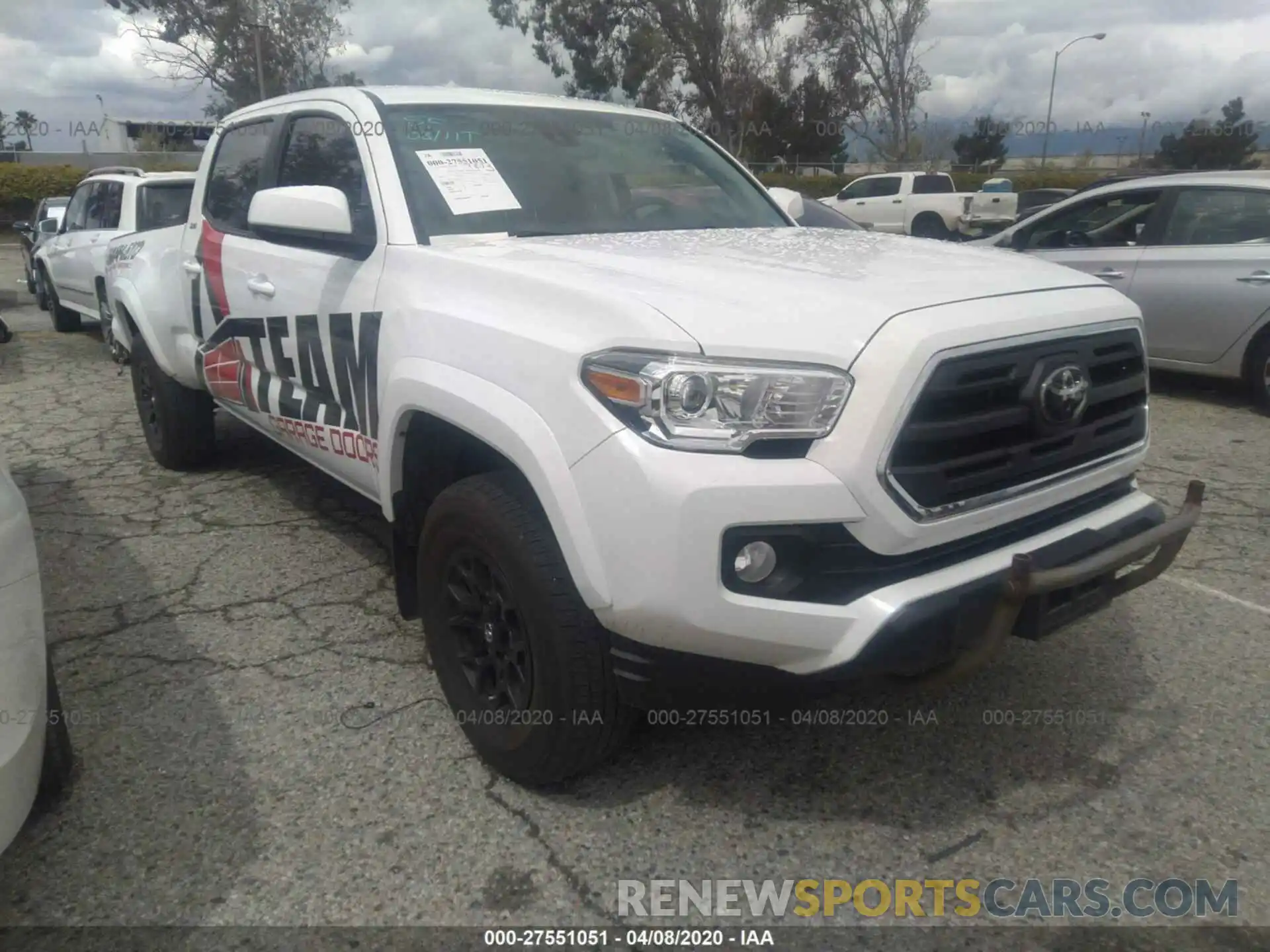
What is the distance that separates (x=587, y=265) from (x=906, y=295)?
789mm

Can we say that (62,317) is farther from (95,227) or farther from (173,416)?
(173,416)

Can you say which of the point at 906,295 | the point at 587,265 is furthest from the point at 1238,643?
the point at 587,265

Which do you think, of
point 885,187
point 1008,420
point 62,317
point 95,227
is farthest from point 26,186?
point 1008,420

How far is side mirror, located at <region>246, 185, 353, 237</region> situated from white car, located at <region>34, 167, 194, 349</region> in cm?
509

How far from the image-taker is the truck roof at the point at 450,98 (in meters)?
3.37

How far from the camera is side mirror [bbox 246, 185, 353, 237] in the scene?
9.30 feet

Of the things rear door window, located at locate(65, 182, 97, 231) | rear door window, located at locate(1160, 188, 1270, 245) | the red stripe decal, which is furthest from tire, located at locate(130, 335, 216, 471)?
rear door window, located at locate(1160, 188, 1270, 245)

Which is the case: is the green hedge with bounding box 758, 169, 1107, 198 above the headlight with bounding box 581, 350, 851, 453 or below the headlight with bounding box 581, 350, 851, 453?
below

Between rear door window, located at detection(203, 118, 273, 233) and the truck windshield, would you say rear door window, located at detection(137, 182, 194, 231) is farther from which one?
the truck windshield

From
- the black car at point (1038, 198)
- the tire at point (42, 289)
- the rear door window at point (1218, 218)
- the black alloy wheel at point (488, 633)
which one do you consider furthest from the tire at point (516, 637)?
the black car at point (1038, 198)

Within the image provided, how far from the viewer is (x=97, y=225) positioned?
9.59 metres

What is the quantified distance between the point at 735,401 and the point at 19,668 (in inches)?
61.2

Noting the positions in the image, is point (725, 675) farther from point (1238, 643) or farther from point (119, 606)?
point (119, 606)

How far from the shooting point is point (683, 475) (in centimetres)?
198
